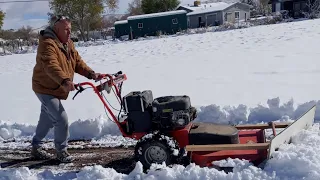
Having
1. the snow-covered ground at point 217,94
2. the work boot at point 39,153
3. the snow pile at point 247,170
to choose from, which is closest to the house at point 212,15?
the snow-covered ground at point 217,94

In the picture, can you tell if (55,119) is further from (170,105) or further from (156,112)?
(170,105)

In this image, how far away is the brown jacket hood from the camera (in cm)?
405

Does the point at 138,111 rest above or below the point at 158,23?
below

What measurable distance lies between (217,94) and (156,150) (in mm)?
3681

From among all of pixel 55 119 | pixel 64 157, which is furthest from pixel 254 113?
pixel 55 119

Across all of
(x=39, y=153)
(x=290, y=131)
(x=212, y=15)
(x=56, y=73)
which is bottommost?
(x=39, y=153)

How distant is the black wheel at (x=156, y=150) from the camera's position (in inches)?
155

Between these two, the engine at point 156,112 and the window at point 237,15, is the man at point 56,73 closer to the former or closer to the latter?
the engine at point 156,112

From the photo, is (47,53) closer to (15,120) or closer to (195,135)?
(195,135)

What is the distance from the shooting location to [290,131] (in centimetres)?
403

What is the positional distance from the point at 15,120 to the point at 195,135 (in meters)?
3.92

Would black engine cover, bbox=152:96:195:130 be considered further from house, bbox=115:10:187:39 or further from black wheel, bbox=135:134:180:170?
house, bbox=115:10:187:39

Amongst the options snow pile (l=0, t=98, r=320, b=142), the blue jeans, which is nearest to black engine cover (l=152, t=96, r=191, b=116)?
the blue jeans

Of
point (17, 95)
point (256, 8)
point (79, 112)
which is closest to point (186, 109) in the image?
point (79, 112)
